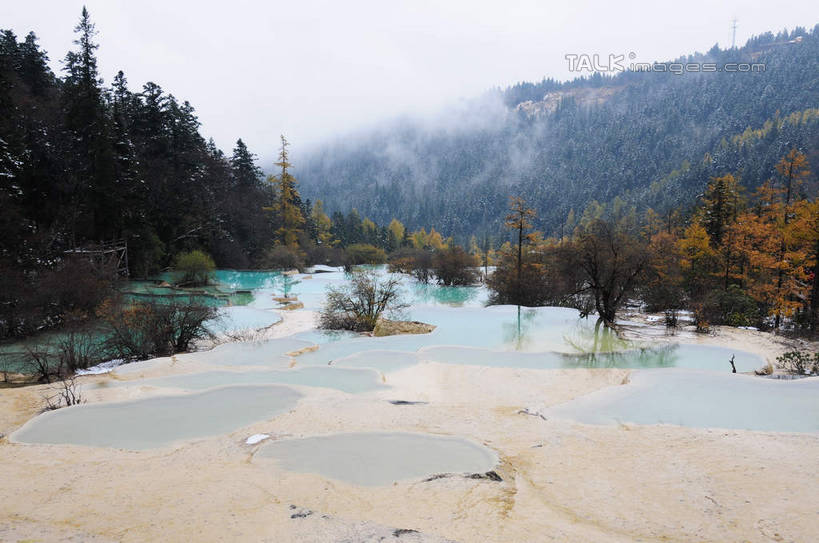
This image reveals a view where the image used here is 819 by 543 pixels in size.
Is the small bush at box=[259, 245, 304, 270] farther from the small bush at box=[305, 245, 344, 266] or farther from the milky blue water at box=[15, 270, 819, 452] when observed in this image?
the milky blue water at box=[15, 270, 819, 452]

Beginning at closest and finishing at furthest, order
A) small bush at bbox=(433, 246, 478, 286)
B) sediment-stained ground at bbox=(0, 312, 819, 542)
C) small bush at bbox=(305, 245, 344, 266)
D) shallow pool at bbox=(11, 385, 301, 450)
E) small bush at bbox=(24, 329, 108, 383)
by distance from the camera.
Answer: sediment-stained ground at bbox=(0, 312, 819, 542)
shallow pool at bbox=(11, 385, 301, 450)
small bush at bbox=(24, 329, 108, 383)
small bush at bbox=(433, 246, 478, 286)
small bush at bbox=(305, 245, 344, 266)

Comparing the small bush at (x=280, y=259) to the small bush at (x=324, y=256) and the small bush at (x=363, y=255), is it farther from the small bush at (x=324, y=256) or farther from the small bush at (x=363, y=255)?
the small bush at (x=363, y=255)

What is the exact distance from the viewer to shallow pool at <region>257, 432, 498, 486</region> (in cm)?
633

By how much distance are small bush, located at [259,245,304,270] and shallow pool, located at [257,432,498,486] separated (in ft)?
127

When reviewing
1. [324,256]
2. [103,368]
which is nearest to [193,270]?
[103,368]

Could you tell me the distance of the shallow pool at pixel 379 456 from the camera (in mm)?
6332

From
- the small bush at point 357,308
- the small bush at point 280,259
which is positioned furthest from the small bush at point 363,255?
the small bush at point 357,308

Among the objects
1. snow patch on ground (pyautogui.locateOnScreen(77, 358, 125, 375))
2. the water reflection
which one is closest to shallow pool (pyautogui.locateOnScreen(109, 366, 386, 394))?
snow patch on ground (pyautogui.locateOnScreen(77, 358, 125, 375))

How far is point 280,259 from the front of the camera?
4456 centimetres

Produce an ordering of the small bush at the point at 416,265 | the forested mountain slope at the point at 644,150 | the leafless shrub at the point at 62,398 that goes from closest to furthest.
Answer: the leafless shrub at the point at 62,398, the small bush at the point at 416,265, the forested mountain slope at the point at 644,150

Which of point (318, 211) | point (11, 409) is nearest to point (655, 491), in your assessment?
point (11, 409)

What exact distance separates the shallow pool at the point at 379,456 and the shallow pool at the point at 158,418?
196 centimetres

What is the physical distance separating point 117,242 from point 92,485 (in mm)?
27772

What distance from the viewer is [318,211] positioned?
91.6 metres
